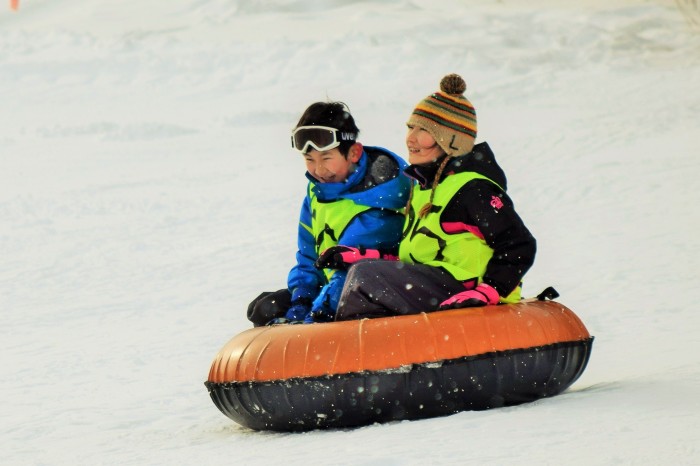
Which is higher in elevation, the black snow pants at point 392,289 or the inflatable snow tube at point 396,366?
the black snow pants at point 392,289

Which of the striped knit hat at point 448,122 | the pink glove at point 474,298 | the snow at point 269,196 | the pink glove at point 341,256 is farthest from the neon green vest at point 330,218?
the snow at point 269,196

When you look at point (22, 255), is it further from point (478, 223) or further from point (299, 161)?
point (478, 223)

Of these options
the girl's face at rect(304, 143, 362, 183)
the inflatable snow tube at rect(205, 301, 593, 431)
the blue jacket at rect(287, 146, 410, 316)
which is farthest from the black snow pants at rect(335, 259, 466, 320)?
the girl's face at rect(304, 143, 362, 183)

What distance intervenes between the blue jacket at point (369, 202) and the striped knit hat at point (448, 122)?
246mm

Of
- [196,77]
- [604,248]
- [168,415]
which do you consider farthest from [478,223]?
[196,77]

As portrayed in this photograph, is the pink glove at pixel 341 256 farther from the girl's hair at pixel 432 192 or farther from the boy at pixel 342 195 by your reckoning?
the girl's hair at pixel 432 192

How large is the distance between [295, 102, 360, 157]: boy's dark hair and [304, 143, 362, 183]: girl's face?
3 cm

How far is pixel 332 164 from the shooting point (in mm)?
4254

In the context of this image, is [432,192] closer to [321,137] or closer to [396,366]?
[321,137]

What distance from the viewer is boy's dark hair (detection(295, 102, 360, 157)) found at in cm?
424

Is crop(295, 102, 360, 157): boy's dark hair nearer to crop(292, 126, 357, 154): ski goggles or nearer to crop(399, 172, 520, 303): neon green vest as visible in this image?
crop(292, 126, 357, 154): ski goggles

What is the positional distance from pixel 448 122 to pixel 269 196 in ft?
23.6

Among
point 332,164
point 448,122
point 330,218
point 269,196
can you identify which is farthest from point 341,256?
point 269,196

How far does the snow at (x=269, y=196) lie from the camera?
3.94m
